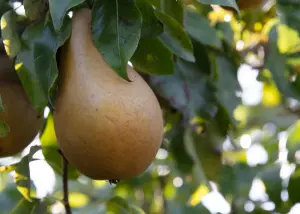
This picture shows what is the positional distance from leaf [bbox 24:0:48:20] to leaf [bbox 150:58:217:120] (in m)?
0.42

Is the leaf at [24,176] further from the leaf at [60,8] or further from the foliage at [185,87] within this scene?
the leaf at [60,8]

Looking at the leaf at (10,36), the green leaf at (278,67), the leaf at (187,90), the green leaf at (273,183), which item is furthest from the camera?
the green leaf at (278,67)

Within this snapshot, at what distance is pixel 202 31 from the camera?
1.66m

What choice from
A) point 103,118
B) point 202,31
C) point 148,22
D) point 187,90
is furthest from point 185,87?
point 103,118

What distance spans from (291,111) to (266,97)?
0.13 m

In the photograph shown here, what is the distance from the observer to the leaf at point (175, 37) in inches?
47.5

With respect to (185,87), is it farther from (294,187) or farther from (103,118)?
(103,118)

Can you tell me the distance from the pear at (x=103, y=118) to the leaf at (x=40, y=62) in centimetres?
3

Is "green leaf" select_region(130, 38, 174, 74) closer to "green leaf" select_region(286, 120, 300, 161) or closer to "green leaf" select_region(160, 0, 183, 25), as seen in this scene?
"green leaf" select_region(160, 0, 183, 25)

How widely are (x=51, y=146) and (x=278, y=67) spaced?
0.73m

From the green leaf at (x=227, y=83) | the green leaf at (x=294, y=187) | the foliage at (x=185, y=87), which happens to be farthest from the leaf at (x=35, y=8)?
the green leaf at (x=294, y=187)

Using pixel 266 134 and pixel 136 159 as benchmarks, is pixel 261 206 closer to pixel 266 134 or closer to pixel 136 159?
pixel 266 134

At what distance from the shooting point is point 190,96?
62.9 inches

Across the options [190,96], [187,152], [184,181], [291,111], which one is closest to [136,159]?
[190,96]
